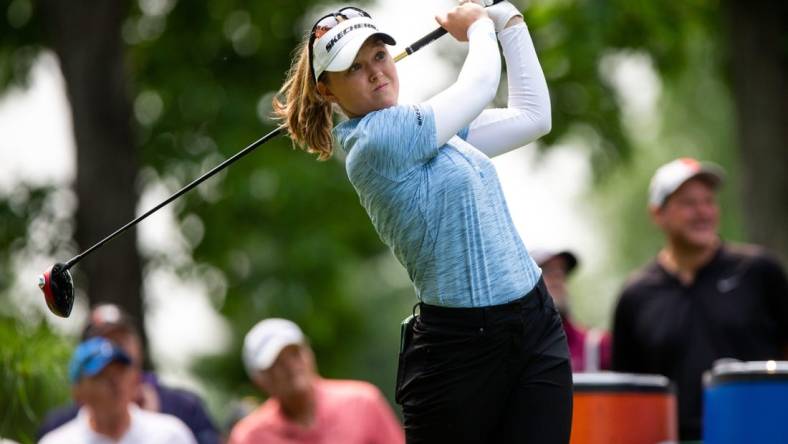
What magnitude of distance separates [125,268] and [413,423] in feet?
27.0

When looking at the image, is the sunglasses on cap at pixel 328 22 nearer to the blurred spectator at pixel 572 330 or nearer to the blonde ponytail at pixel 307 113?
the blonde ponytail at pixel 307 113

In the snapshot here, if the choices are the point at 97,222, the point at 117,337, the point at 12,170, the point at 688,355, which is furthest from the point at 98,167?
the point at 688,355

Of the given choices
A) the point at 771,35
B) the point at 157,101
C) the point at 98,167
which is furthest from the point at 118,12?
the point at 771,35

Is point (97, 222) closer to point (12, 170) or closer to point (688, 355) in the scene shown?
point (12, 170)

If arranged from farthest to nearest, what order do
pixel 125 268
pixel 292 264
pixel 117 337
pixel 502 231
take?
pixel 292 264 < pixel 125 268 < pixel 117 337 < pixel 502 231

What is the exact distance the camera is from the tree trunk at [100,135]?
12609 millimetres

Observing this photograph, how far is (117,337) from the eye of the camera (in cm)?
841

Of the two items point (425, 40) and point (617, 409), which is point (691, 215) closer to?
point (617, 409)

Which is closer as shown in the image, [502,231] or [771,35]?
[502,231]

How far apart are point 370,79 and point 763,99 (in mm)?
7434

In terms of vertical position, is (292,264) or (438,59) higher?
(438,59)

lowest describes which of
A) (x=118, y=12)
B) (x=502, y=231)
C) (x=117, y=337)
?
(x=502, y=231)

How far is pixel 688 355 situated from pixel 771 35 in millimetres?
4685

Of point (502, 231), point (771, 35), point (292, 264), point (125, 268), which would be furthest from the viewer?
point (292, 264)
